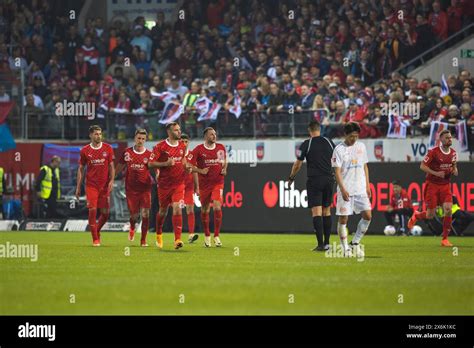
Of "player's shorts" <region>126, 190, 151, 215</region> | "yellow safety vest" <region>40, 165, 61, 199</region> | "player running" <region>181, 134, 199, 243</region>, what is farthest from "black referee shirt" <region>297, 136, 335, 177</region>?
"yellow safety vest" <region>40, 165, 61, 199</region>

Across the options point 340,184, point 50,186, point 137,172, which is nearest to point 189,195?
point 137,172

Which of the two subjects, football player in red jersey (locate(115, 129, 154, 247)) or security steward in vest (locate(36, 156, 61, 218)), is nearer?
football player in red jersey (locate(115, 129, 154, 247))

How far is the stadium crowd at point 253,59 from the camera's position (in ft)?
107

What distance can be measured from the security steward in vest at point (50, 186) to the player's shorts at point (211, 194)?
12.1m

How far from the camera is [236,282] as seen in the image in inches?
606

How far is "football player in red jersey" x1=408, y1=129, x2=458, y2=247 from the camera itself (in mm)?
23562

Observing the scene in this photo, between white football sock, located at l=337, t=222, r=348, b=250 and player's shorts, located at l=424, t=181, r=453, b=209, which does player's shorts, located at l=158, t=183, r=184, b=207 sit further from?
player's shorts, located at l=424, t=181, r=453, b=209

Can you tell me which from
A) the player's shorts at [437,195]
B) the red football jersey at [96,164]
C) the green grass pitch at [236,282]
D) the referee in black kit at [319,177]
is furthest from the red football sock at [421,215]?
the red football jersey at [96,164]

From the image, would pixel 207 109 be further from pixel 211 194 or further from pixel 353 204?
pixel 353 204

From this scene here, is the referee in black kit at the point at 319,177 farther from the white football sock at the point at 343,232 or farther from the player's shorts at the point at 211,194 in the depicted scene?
the player's shorts at the point at 211,194

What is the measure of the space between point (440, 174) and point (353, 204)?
171 inches

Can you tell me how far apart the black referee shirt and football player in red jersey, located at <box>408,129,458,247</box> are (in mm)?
2770

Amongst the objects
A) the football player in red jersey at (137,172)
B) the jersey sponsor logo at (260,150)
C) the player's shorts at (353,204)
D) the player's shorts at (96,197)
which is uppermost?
the jersey sponsor logo at (260,150)

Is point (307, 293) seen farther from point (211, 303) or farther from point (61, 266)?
point (61, 266)
